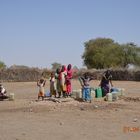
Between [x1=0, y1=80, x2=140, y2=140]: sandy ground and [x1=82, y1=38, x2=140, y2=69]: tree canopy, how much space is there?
6143 cm

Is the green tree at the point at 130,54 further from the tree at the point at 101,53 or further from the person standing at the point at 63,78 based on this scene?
the person standing at the point at 63,78

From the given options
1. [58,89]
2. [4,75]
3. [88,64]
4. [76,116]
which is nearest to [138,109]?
[76,116]

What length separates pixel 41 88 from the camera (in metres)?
17.6

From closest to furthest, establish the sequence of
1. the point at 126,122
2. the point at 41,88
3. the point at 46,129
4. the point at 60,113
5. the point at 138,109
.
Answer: the point at 46,129
the point at 126,122
the point at 60,113
the point at 138,109
the point at 41,88

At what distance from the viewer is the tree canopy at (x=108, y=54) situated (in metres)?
78.3

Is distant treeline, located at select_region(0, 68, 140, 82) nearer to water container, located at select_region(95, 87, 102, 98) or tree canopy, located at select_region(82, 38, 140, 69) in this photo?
water container, located at select_region(95, 87, 102, 98)

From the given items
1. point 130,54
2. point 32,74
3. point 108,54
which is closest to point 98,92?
point 32,74

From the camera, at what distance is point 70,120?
12.0 m

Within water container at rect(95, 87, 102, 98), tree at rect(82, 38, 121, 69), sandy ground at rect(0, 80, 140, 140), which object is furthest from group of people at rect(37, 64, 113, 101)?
tree at rect(82, 38, 121, 69)

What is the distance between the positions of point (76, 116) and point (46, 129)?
2454 millimetres

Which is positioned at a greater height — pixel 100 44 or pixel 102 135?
pixel 100 44

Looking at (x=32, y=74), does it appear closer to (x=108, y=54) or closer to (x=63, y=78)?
(x=63, y=78)

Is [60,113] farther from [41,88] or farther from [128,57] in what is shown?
[128,57]

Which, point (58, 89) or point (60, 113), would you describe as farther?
point (58, 89)
